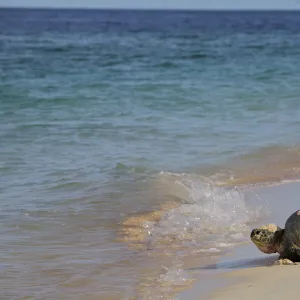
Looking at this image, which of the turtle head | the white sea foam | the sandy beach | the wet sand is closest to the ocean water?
the white sea foam

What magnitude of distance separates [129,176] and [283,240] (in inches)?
142

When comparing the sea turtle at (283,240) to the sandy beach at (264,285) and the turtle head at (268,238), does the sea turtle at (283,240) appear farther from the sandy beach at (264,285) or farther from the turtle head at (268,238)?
the sandy beach at (264,285)

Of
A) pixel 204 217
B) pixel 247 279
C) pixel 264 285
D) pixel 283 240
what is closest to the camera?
pixel 264 285

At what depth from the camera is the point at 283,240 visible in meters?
5.45

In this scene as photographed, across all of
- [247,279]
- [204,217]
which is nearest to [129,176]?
[204,217]

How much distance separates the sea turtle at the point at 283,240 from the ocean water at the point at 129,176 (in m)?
0.51

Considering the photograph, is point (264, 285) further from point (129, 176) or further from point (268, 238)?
point (129, 176)

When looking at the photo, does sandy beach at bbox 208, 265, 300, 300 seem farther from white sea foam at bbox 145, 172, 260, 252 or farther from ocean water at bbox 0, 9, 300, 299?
white sea foam at bbox 145, 172, 260, 252

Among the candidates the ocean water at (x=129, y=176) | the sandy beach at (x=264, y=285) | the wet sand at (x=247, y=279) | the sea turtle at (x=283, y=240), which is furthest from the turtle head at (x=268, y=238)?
the ocean water at (x=129, y=176)

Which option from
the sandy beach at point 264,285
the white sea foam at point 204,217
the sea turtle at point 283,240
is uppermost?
the white sea foam at point 204,217

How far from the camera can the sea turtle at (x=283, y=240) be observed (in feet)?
17.5

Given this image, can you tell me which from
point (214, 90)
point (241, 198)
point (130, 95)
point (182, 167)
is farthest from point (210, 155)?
point (214, 90)

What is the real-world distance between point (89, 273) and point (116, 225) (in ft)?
4.62

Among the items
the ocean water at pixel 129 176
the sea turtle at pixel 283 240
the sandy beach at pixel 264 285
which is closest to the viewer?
the sandy beach at pixel 264 285
